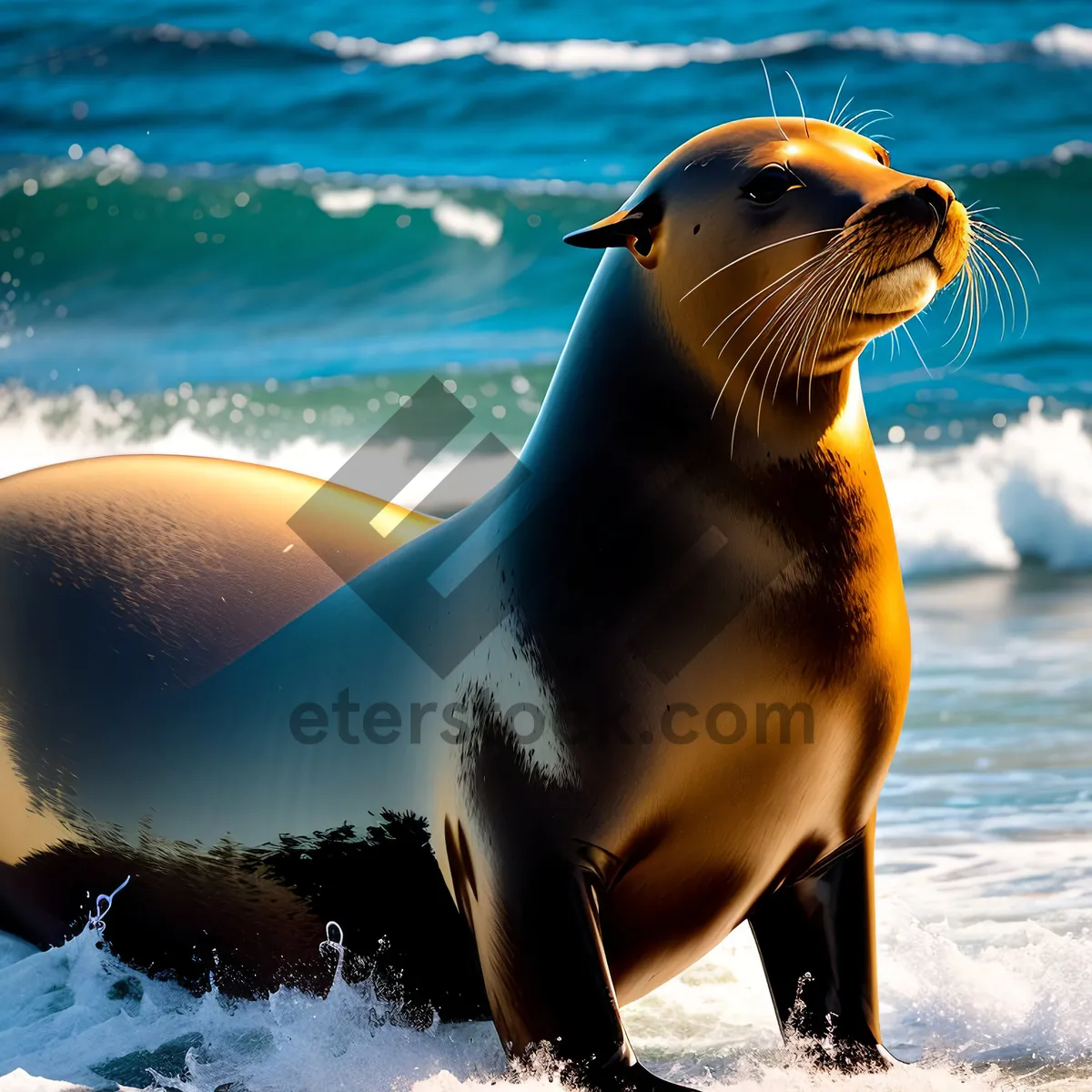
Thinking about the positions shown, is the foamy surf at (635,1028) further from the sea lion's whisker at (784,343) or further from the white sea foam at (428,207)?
the white sea foam at (428,207)

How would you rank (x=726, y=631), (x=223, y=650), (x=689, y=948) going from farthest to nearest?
(x=223, y=650) → (x=689, y=948) → (x=726, y=631)

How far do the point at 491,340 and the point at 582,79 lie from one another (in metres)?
6.62

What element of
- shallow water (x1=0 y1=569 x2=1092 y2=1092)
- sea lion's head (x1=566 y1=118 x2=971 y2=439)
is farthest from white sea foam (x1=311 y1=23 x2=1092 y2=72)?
sea lion's head (x1=566 y1=118 x2=971 y2=439)

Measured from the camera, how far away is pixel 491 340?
17.2 meters

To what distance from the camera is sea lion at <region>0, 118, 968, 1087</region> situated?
9.86 ft

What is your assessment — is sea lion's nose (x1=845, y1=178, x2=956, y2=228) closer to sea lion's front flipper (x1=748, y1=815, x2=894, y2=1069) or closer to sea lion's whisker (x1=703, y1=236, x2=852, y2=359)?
sea lion's whisker (x1=703, y1=236, x2=852, y2=359)

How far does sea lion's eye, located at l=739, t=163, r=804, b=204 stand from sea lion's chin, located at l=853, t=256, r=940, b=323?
8.9 inches

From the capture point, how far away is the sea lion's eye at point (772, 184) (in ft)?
9.87

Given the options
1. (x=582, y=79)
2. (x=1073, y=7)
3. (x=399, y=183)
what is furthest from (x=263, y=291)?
(x=1073, y=7)

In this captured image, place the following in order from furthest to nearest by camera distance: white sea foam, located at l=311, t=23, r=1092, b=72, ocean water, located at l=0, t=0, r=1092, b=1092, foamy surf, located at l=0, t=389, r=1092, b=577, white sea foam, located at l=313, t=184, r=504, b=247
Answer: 1. white sea foam, located at l=311, t=23, r=1092, b=72
2. white sea foam, located at l=313, t=184, r=504, b=247
3. foamy surf, located at l=0, t=389, r=1092, b=577
4. ocean water, located at l=0, t=0, r=1092, b=1092

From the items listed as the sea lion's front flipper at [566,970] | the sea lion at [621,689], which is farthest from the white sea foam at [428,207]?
the sea lion's front flipper at [566,970]

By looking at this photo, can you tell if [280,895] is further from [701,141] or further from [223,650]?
[701,141]

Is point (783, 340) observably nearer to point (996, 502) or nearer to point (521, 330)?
point (996, 502)

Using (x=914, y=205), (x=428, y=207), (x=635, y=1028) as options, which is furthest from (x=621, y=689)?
(x=428, y=207)
